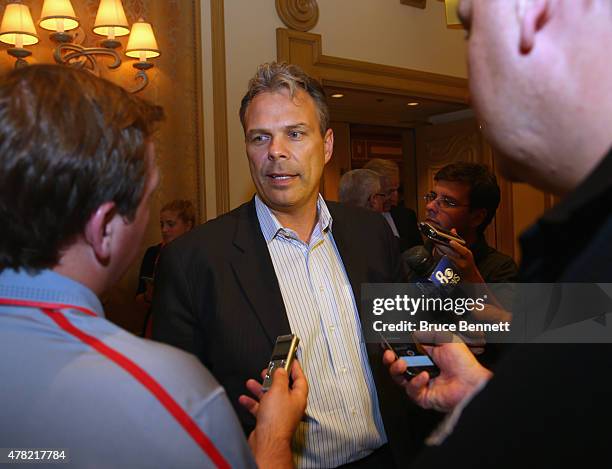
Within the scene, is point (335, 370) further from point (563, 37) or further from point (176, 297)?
point (563, 37)

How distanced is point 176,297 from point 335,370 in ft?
1.63

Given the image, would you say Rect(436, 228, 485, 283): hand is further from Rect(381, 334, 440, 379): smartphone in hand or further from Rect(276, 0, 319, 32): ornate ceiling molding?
Rect(276, 0, 319, 32): ornate ceiling molding

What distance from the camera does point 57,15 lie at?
336 cm

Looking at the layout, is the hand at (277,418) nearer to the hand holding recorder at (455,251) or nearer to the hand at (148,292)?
the hand holding recorder at (455,251)

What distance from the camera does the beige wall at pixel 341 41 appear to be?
13.6 ft

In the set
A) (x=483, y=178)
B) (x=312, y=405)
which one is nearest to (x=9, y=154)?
(x=312, y=405)

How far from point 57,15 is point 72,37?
16 cm

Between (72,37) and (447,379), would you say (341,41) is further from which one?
(447,379)

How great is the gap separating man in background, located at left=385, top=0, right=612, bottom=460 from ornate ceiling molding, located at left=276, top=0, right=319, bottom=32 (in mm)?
3920

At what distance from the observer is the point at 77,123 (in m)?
0.79

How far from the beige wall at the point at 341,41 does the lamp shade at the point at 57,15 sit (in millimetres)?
930

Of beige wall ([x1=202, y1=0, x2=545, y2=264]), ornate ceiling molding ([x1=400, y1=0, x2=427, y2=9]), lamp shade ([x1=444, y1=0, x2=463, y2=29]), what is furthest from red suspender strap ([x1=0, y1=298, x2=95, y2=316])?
ornate ceiling molding ([x1=400, y1=0, x2=427, y2=9])

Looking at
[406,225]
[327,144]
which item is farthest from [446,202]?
[406,225]

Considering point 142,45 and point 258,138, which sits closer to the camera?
point 258,138
